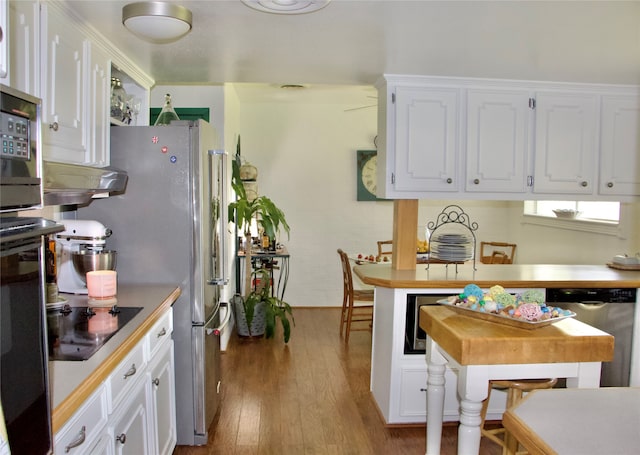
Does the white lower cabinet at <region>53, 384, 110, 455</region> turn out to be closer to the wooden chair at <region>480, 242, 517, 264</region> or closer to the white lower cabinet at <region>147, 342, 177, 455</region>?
the white lower cabinet at <region>147, 342, 177, 455</region>

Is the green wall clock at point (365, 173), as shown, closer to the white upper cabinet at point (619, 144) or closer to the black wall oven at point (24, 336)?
the white upper cabinet at point (619, 144)

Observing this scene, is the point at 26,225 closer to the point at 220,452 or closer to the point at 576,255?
the point at 220,452

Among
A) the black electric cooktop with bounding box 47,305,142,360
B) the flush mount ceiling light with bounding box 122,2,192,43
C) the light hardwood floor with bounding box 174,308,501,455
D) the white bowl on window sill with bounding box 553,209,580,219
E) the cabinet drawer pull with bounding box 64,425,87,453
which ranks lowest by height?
the light hardwood floor with bounding box 174,308,501,455

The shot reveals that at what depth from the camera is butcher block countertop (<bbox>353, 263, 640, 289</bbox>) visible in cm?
303

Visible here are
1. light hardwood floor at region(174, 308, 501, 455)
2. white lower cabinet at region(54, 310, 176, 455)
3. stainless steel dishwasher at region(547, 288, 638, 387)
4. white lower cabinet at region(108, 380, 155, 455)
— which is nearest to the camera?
white lower cabinet at region(54, 310, 176, 455)

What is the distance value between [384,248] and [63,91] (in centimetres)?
471

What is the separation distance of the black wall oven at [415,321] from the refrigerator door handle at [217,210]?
1.12m

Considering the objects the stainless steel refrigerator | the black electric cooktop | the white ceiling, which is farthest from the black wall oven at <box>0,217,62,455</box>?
the stainless steel refrigerator

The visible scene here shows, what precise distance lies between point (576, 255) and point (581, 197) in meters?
1.50

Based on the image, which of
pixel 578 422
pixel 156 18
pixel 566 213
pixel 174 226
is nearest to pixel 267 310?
pixel 174 226

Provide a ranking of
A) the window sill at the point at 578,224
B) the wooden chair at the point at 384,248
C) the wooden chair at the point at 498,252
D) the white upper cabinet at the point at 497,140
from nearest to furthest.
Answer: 1. the white upper cabinet at the point at 497,140
2. the window sill at the point at 578,224
3. the wooden chair at the point at 498,252
4. the wooden chair at the point at 384,248

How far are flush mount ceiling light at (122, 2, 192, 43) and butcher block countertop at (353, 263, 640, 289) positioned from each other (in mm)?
1754

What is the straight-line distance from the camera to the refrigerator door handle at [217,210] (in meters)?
2.99

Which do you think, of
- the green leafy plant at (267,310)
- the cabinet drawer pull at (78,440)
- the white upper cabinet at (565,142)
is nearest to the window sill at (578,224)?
the white upper cabinet at (565,142)
